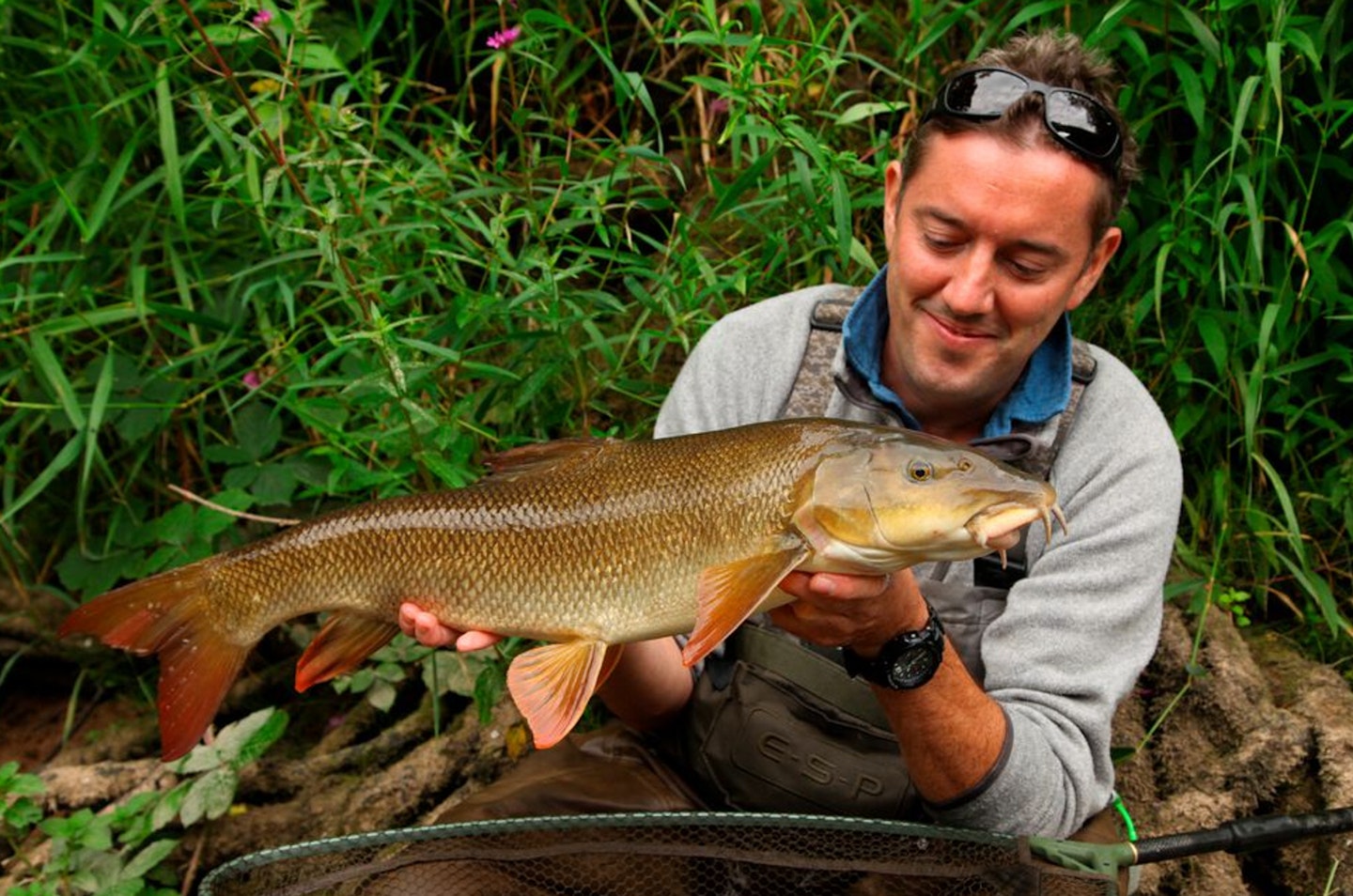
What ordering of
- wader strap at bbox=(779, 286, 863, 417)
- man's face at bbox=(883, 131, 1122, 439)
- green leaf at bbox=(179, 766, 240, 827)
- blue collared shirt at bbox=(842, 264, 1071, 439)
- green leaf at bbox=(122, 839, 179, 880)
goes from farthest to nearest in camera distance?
green leaf at bbox=(179, 766, 240, 827) → green leaf at bbox=(122, 839, 179, 880) → wader strap at bbox=(779, 286, 863, 417) → blue collared shirt at bbox=(842, 264, 1071, 439) → man's face at bbox=(883, 131, 1122, 439)

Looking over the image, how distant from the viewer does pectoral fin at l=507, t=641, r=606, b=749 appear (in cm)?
214

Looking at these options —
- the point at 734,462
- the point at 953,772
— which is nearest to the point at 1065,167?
the point at 734,462

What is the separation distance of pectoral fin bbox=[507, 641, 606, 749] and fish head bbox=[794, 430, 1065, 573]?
42 cm

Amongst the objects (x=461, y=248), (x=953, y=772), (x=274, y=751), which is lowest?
(x=274, y=751)

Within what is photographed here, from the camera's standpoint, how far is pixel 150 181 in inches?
137

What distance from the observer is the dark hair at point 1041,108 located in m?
2.46

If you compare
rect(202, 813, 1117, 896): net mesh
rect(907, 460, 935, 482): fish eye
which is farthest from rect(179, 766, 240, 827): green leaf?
rect(907, 460, 935, 482): fish eye

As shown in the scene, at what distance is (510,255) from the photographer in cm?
337

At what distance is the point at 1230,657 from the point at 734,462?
175 cm

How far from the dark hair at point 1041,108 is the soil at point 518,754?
1.18 m

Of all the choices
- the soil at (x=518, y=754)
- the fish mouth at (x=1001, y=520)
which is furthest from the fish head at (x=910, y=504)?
the soil at (x=518, y=754)

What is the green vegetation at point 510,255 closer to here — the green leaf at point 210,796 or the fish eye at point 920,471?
the green leaf at point 210,796

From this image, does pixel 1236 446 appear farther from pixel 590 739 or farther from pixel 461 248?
pixel 461 248

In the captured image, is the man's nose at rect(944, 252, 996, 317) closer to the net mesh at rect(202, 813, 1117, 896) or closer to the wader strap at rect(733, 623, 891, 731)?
the wader strap at rect(733, 623, 891, 731)
